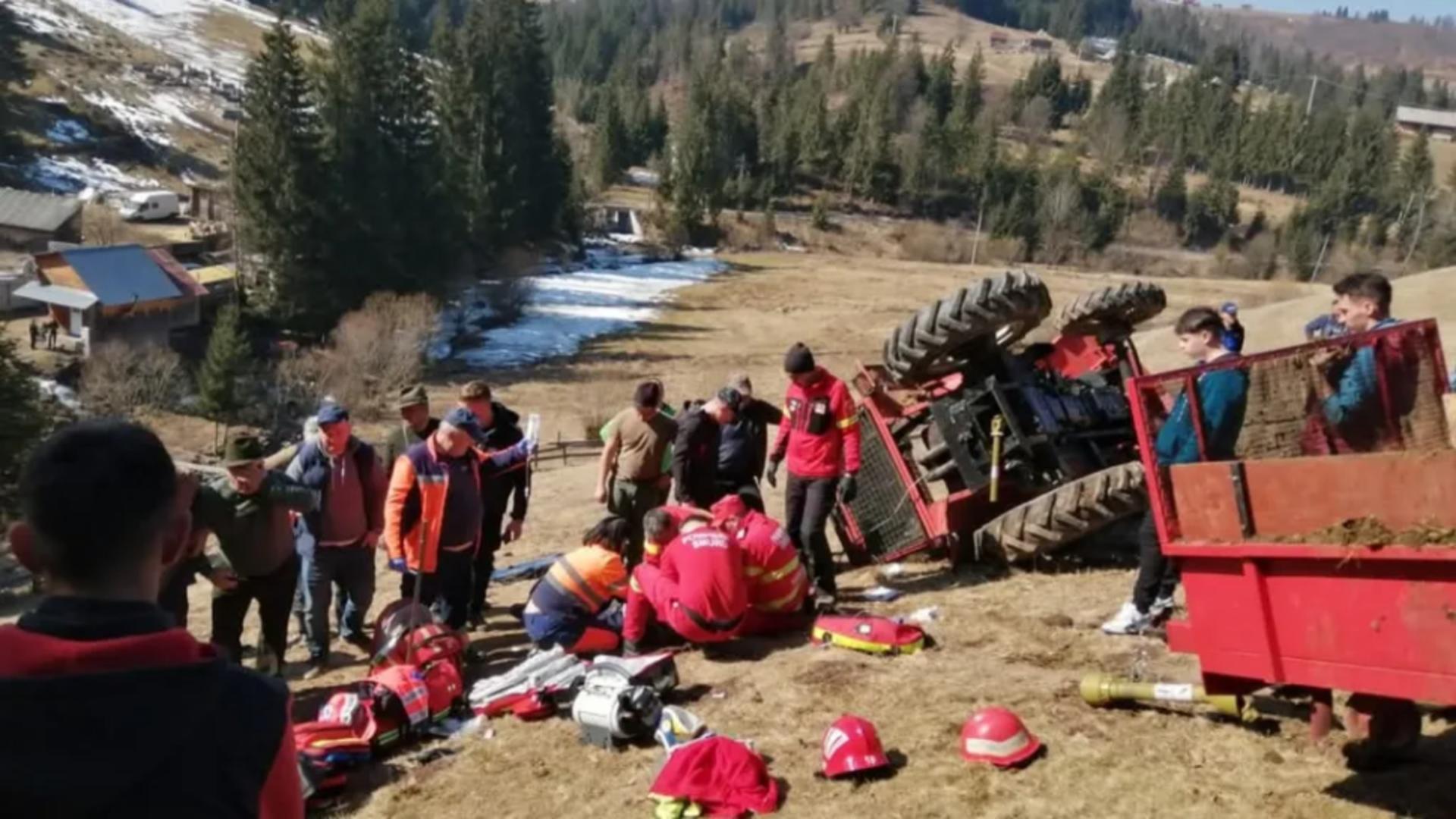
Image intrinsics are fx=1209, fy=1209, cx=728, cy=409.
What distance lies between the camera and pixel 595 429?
2872cm

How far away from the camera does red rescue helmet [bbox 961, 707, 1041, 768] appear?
5.55 metres

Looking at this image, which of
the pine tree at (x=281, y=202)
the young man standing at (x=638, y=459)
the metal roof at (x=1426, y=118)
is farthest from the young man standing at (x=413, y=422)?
the metal roof at (x=1426, y=118)

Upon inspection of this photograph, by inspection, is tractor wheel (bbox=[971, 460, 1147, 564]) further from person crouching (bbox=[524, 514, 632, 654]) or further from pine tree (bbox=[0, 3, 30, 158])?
pine tree (bbox=[0, 3, 30, 158])

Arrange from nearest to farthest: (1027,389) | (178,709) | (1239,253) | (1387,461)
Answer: (178,709) → (1387,461) → (1027,389) → (1239,253)

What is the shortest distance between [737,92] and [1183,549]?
89290 millimetres

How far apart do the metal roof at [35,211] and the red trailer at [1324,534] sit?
52.9 metres

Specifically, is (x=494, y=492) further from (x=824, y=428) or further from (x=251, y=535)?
(x=824, y=428)

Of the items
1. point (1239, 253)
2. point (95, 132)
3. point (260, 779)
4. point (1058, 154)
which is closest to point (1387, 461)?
point (260, 779)

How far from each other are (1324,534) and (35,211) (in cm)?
5478

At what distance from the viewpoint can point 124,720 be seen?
1892 mm

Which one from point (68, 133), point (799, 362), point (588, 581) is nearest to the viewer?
point (588, 581)

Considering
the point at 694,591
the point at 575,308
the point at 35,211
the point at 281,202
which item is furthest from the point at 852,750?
the point at 35,211

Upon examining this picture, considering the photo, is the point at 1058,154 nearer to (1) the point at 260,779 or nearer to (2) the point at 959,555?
(2) the point at 959,555

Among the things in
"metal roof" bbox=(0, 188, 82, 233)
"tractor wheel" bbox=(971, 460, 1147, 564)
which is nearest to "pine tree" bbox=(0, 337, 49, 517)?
"tractor wheel" bbox=(971, 460, 1147, 564)
